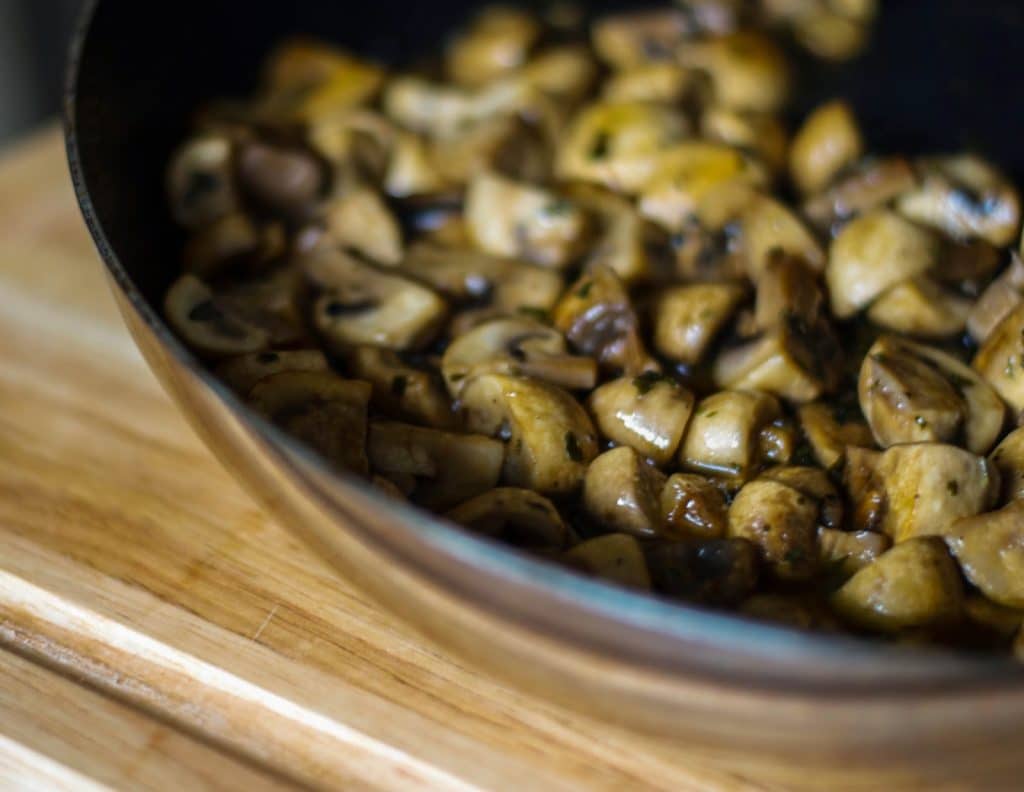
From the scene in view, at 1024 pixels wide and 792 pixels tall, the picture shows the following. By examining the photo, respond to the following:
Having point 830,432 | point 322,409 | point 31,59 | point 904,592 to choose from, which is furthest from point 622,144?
point 31,59

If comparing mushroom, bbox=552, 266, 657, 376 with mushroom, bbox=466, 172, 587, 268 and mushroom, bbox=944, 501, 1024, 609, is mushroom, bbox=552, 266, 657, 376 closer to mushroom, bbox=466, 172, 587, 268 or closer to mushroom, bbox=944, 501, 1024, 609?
mushroom, bbox=466, 172, 587, 268

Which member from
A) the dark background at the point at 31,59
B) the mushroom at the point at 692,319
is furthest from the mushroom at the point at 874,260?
the dark background at the point at 31,59

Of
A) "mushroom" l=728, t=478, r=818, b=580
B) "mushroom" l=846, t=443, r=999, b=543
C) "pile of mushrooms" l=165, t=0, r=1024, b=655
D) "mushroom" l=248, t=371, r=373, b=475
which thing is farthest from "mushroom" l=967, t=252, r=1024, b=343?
"mushroom" l=248, t=371, r=373, b=475

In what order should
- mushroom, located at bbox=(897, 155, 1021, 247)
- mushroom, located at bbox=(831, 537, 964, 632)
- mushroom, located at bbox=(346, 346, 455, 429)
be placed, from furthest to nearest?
mushroom, located at bbox=(897, 155, 1021, 247)
mushroom, located at bbox=(346, 346, 455, 429)
mushroom, located at bbox=(831, 537, 964, 632)

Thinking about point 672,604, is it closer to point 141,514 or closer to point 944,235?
point 141,514

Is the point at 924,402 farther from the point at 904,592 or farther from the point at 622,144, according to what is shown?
the point at 622,144
